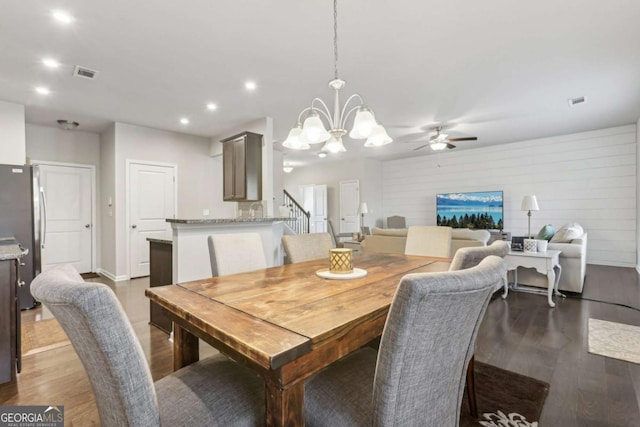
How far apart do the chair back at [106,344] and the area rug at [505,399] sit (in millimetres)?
1612

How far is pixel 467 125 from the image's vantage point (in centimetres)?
551

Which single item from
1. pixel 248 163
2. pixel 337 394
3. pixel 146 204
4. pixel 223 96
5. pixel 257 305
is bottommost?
pixel 337 394

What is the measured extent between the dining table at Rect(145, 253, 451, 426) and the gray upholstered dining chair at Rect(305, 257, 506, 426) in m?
0.19

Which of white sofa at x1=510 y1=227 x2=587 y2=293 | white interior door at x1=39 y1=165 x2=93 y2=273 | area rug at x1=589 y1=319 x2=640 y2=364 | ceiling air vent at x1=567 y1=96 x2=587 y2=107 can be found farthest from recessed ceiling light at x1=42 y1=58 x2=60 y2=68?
ceiling air vent at x1=567 y1=96 x2=587 y2=107

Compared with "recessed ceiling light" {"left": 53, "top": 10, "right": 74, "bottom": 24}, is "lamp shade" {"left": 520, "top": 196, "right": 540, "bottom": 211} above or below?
below

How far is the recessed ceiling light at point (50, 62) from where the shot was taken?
9.93 feet

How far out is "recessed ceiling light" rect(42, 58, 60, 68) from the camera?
9.93 ft

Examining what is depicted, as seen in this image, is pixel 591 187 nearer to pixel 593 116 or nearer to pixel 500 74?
pixel 593 116

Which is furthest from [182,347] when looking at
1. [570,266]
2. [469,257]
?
[570,266]

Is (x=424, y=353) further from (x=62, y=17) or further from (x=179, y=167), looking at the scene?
(x=179, y=167)

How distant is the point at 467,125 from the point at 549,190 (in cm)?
269

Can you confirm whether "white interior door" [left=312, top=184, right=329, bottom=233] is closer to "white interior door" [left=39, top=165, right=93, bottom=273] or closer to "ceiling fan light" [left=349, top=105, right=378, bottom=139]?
"white interior door" [left=39, top=165, right=93, bottom=273]

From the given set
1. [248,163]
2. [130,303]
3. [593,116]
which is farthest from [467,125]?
[130,303]

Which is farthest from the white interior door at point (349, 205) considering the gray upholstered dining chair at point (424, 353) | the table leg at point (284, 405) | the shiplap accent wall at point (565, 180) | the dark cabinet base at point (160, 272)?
the table leg at point (284, 405)
